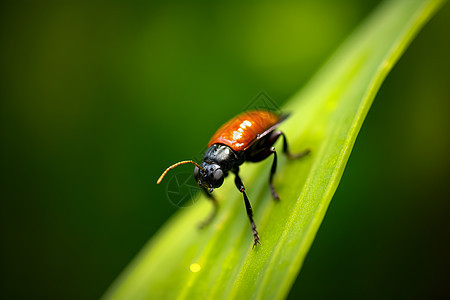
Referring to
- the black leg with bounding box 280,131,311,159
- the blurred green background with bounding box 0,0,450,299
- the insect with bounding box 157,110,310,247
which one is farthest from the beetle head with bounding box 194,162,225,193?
the blurred green background with bounding box 0,0,450,299

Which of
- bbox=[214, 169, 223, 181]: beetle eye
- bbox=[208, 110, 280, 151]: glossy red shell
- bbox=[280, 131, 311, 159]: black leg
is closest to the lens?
bbox=[280, 131, 311, 159]: black leg

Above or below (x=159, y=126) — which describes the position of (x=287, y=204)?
below

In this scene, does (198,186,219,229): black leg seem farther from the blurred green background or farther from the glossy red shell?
the blurred green background

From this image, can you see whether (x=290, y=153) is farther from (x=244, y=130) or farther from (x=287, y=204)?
(x=287, y=204)

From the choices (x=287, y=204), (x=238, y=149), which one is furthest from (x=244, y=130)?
(x=287, y=204)

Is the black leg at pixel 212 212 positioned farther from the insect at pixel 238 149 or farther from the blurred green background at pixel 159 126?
the blurred green background at pixel 159 126

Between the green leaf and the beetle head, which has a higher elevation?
the beetle head
